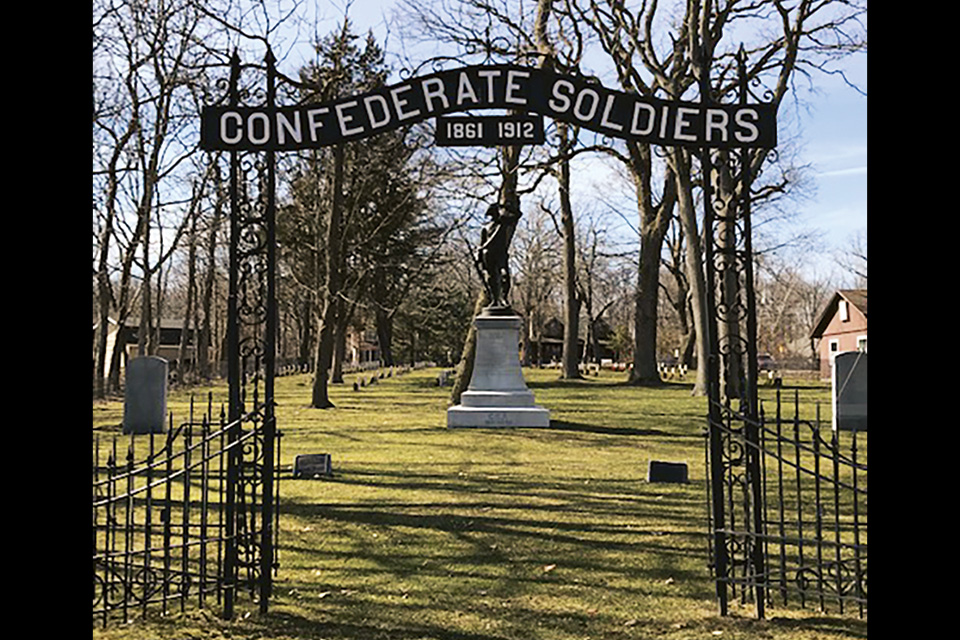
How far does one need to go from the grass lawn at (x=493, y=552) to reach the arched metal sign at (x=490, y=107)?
11.7 ft

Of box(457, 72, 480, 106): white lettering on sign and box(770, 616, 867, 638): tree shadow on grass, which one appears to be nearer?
box(770, 616, 867, 638): tree shadow on grass

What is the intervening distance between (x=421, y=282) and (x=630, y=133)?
159ft

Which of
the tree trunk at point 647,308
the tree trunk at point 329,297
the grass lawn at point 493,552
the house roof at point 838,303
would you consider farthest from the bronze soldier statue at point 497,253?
the house roof at point 838,303

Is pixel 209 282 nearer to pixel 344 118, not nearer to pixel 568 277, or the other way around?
pixel 568 277

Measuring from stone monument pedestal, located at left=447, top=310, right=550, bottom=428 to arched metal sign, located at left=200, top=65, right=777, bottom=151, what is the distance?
44.9 feet

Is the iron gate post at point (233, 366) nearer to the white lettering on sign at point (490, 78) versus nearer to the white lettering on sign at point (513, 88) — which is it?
the white lettering on sign at point (490, 78)

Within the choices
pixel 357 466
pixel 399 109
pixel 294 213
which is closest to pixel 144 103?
pixel 294 213

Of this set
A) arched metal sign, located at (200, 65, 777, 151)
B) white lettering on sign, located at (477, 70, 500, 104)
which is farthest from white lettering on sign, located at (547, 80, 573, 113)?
white lettering on sign, located at (477, 70, 500, 104)

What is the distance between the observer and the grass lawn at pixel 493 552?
21.7ft

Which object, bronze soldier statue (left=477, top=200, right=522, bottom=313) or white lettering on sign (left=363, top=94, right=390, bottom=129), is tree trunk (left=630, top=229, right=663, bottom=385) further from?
white lettering on sign (left=363, top=94, right=390, bottom=129)

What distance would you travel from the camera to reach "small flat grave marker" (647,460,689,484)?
512 inches

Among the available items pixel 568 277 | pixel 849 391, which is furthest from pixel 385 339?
pixel 849 391

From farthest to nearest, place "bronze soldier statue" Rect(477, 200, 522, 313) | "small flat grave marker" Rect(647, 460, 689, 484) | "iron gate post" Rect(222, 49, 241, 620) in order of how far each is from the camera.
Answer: "bronze soldier statue" Rect(477, 200, 522, 313) → "small flat grave marker" Rect(647, 460, 689, 484) → "iron gate post" Rect(222, 49, 241, 620)
